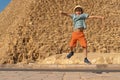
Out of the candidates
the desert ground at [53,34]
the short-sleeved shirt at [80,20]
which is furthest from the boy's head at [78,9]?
the desert ground at [53,34]

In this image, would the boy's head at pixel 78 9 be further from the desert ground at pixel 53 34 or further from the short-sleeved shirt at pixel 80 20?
the desert ground at pixel 53 34

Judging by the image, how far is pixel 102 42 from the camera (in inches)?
1367

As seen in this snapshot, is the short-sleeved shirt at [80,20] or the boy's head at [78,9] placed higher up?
the boy's head at [78,9]

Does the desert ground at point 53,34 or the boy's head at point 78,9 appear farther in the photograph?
the desert ground at point 53,34

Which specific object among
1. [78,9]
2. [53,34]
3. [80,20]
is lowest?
[53,34]

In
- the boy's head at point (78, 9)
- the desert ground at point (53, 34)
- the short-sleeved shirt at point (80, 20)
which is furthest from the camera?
the desert ground at point (53, 34)

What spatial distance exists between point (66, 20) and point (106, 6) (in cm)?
421

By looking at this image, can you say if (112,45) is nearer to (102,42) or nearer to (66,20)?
(102,42)

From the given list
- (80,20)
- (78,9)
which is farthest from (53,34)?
(78,9)

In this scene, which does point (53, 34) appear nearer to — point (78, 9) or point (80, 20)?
point (80, 20)

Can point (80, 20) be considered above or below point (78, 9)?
below

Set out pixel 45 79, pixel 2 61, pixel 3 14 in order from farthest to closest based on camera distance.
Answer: pixel 3 14 < pixel 2 61 < pixel 45 79

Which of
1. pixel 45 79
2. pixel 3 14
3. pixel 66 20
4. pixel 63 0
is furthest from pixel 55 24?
pixel 45 79

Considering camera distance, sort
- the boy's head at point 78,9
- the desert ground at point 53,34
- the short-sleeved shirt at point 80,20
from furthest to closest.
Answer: the desert ground at point 53,34 < the short-sleeved shirt at point 80,20 < the boy's head at point 78,9
